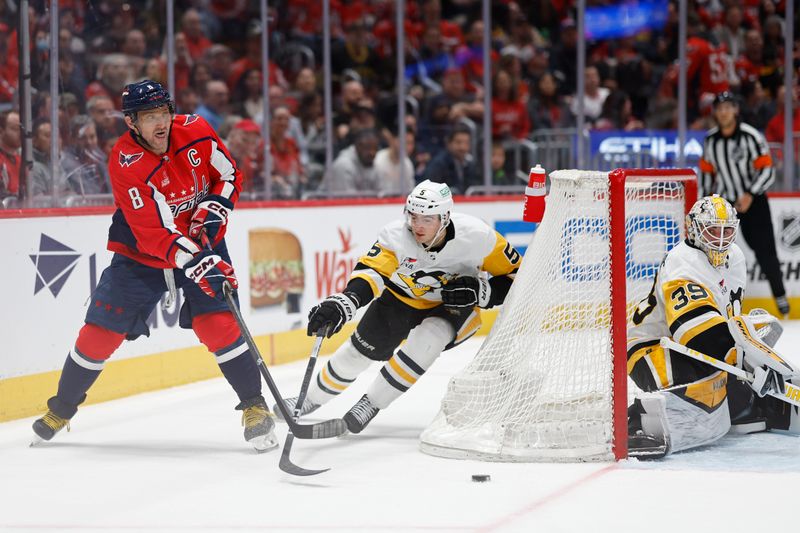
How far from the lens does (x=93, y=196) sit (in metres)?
5.48

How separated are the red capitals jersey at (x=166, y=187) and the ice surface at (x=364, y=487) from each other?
68cm

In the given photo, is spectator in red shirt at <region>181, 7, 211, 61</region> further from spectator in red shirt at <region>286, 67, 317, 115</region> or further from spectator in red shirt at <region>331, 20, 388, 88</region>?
spectator in red shirt at <region>331, 20, 388, 88</region>

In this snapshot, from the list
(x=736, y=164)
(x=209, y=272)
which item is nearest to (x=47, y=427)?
(x=209, y=272)

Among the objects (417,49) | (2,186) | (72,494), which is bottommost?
(72,494)

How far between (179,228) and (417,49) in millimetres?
4428

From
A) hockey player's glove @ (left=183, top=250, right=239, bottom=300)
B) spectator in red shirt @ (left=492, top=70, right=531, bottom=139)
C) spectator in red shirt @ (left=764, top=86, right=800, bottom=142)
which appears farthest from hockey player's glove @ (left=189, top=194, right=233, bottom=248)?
spectator in red shirt @ (left=764, top=86, right=800, bottom=142)

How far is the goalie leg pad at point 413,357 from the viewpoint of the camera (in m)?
4.21

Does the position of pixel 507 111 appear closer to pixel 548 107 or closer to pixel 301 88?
pixel 548 107

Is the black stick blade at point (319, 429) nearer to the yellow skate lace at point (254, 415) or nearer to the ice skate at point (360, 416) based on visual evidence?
the ice skate at point (360, 416)

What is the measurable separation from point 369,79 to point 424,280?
4054 millimetres

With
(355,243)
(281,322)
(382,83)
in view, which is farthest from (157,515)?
(382,83)

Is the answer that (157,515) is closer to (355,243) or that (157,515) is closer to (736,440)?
(736,440)

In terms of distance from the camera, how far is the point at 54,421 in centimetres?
434

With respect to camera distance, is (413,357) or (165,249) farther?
(413,357)
